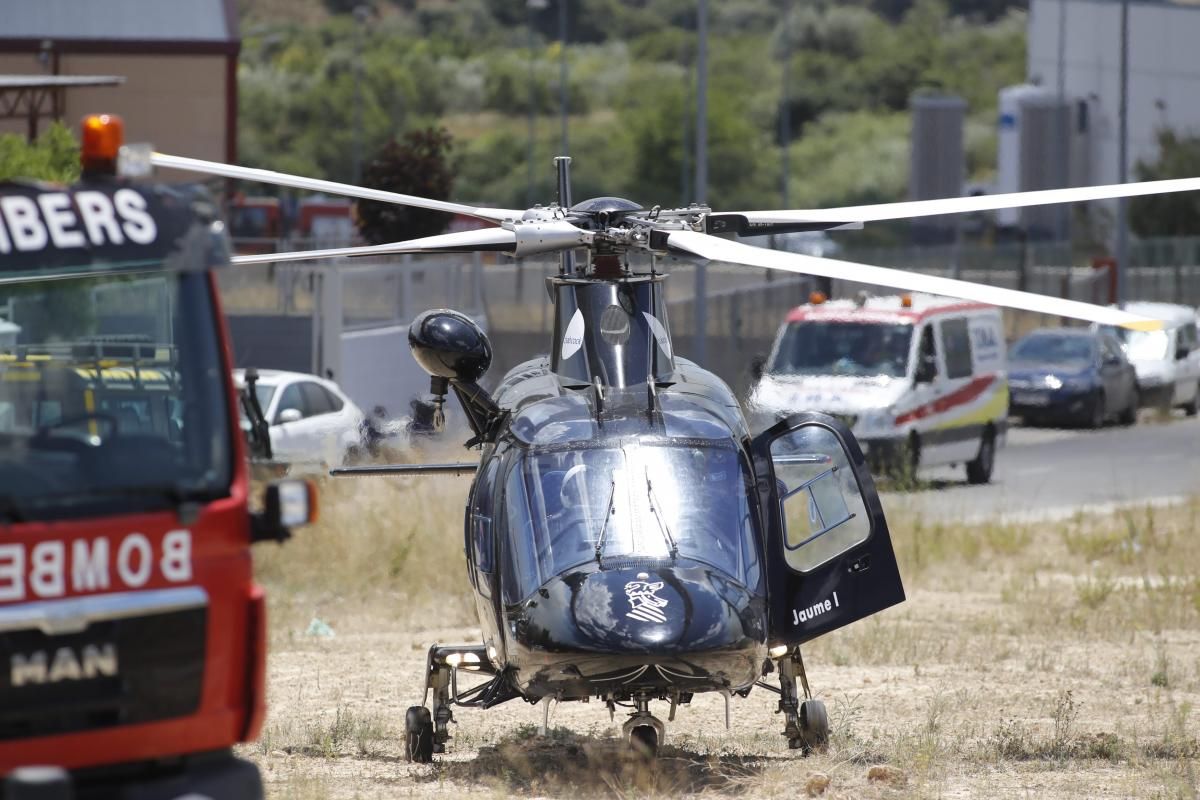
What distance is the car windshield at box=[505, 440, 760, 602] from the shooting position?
333 inches

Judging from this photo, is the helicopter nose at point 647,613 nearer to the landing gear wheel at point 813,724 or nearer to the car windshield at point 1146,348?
the landing gear wheel at point 813,724

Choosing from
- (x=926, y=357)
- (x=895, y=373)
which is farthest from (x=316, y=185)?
(x=926, y=357)

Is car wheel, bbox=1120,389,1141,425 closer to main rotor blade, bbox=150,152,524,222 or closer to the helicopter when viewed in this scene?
the helicopter

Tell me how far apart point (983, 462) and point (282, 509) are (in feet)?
62.0

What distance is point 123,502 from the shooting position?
19.3ft

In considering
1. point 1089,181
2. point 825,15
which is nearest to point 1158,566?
point 1089,181

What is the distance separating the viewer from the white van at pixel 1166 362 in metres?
33.6

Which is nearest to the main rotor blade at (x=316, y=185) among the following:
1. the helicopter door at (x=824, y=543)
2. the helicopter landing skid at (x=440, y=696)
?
the helicopter door at (x=824, y=543)

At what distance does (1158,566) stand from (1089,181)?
4825 cm

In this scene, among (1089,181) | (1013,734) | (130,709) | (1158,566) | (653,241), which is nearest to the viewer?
(130,709)

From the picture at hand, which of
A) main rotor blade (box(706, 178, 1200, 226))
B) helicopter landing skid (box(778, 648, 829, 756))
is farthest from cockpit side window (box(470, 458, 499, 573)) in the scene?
main rotor blade (box(706, 178, 1200, 226))

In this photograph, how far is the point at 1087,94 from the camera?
63969 millimetres

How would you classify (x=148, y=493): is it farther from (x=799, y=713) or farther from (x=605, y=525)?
(x=799, y=713)

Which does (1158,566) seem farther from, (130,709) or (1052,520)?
(130,709)
